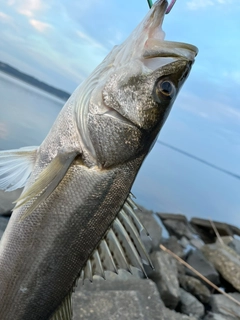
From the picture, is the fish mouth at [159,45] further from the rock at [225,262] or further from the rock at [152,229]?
the rock at [225,262]

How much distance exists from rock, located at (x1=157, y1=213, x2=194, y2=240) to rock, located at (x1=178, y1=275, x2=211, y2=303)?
5.18 meters

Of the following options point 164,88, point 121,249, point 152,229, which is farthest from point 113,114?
point 152,229

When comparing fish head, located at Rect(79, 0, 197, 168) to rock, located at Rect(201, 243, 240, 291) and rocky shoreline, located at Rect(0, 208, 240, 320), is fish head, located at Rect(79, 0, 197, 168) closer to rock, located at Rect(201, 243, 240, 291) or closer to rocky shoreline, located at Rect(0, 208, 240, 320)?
rocky shoreline, located at Rect(0, 208, 240, 320)

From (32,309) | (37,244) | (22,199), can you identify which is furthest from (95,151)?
(32,309)

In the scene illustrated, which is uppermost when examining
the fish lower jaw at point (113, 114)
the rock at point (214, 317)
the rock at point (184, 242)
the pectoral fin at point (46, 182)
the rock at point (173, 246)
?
the fish lower jaw at point (113, 114)

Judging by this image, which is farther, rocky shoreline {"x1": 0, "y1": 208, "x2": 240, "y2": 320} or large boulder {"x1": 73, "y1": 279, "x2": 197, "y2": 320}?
rocky shoreline {"x1": 0, "y1": 208, "x2": 240, "y2": 320}

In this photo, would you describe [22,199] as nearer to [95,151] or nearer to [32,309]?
[95,151]

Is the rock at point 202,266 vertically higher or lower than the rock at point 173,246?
higher

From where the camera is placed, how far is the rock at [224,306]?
7.28 metres

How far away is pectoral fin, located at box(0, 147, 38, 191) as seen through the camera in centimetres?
245

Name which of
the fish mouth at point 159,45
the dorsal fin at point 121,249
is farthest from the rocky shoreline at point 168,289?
the fish mouth at point 159,45

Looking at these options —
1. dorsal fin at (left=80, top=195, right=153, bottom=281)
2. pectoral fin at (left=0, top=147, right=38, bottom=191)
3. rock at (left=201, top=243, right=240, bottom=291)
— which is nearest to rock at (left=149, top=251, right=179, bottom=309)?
rock at (left=201, top=243, right=240, bottom=291)

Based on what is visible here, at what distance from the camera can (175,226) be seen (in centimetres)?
1402

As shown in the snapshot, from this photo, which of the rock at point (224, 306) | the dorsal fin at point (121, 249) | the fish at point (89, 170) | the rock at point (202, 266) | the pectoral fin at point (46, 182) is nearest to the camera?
the pectoral fin at point (46, 182)
